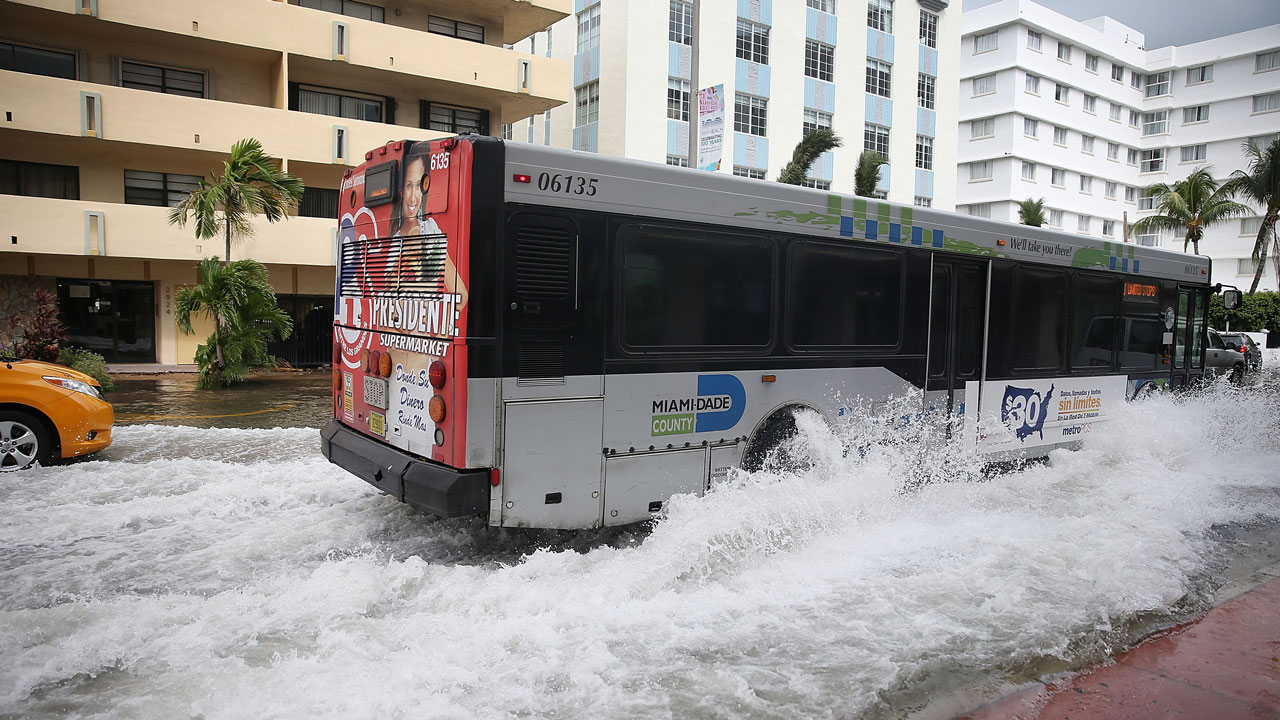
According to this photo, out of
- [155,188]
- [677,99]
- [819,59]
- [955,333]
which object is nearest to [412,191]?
[955,333]

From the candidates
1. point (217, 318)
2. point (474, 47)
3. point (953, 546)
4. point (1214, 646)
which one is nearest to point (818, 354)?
point (953, 546)

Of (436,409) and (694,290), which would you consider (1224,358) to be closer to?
(694,290)

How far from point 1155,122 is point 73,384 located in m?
73.4

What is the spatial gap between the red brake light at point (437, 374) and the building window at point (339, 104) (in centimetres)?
1989

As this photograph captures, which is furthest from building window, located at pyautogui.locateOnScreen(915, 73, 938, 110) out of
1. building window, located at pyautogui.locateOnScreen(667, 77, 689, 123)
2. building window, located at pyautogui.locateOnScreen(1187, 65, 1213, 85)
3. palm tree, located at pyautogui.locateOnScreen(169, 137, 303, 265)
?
building window, located at pyautogui.locateOnScreen(1187, 65, 1213, 85)

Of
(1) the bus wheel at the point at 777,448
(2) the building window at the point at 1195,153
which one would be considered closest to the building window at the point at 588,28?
(1) the bus wheel at the point at 777,448

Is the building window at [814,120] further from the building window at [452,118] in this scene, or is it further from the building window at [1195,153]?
the building window at [1195,153]

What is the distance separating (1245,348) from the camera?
28.2m

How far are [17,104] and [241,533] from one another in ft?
56.6

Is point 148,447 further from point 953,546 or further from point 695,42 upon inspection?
point 695,42

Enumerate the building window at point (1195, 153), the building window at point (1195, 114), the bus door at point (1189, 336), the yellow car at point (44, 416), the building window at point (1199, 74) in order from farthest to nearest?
the building window at point (1195, 153) < the building window at point (1195, 114) < the building window at point (1199, 74) < the bus door at point (1189, 336) < the yellow car at point (44, 416)

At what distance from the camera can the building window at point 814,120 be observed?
3494 centimetres

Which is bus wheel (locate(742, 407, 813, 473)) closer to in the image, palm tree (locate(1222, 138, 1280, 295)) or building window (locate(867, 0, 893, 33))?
building window (locate(867, 0, 893, 33))

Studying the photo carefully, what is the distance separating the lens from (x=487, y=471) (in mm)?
5438
